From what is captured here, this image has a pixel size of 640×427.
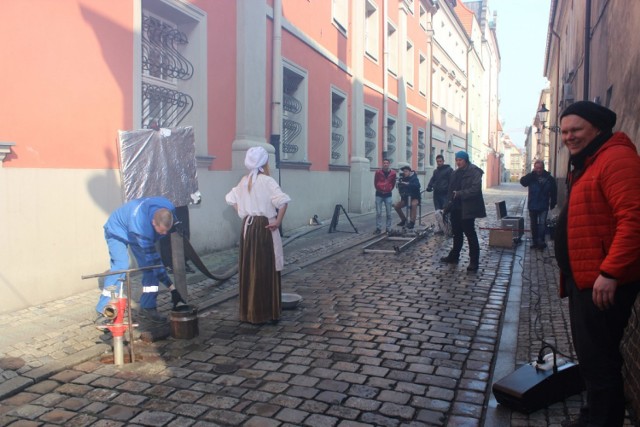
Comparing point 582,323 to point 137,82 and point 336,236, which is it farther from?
point 336,236

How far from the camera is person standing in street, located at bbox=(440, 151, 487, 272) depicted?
7758 millimetres

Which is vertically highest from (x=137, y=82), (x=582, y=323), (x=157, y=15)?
(x=157, y=15)

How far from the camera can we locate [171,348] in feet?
15.0

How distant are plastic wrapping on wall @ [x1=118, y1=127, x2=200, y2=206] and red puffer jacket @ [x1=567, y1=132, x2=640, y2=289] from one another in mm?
5725

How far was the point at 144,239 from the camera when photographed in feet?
16.0

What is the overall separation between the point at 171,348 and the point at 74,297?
90.5 inches

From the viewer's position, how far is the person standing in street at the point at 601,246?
2.43 metres

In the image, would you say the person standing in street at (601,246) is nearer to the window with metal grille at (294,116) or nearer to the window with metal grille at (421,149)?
the window with metal grille at (294,116)

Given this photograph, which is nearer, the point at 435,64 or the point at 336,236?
the point at 336,236

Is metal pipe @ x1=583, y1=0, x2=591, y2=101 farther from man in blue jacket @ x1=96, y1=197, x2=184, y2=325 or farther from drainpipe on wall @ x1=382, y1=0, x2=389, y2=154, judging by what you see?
man in blue jacket @ x1=96, y1=197, x2=184, y2=325

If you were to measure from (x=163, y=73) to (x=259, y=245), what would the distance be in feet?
15.0

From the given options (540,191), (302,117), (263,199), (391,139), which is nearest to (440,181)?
(540,191)

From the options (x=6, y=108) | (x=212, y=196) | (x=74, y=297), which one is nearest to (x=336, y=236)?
(x=212, y=196)

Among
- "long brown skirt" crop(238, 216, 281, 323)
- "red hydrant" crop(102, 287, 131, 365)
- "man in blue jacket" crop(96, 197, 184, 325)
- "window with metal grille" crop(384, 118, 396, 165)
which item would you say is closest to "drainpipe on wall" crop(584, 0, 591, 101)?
"long brown skirt" crop(238, 216, 281, 323)
